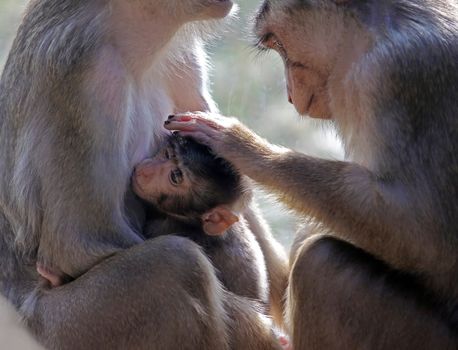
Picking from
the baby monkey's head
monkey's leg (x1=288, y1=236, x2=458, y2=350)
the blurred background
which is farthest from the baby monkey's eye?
the blurred background

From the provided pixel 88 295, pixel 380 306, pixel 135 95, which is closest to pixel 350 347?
pixel 380 306

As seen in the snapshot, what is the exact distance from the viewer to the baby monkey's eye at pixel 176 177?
4.41 meters

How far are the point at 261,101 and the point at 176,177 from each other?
6.22 ft

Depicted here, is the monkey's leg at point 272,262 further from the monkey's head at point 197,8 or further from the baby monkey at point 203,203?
the monkey's head at point 197,8

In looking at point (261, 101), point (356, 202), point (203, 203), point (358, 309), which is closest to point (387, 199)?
point (356, 202)

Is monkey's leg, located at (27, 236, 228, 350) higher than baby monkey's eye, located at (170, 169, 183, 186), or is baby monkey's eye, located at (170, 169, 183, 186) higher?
baby monkey's eye, located at (170, 169, 183, 186)

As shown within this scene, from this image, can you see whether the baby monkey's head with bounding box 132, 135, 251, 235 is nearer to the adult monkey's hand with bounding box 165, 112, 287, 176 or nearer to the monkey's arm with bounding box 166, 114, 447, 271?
the adult monkey's hand with bounding box 165, 112, 287, 176

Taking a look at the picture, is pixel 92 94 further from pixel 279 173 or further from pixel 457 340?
pixel 457 340

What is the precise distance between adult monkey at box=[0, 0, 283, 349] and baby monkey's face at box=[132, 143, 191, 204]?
0.22ft

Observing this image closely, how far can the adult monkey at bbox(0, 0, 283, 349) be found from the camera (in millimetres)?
4074

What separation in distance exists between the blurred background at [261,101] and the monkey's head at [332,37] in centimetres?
86

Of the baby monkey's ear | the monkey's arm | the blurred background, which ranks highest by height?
the monkey's arm

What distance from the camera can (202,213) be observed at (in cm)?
443

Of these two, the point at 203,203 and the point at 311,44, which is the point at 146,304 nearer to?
the point at 203,203
